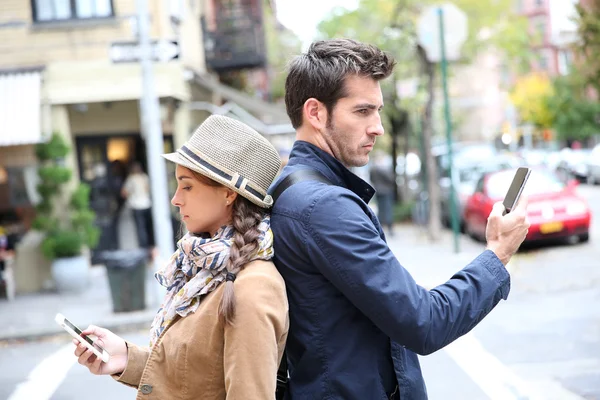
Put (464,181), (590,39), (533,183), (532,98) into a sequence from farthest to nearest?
(532,98)
(464,181)
(533,183)
(590,39)

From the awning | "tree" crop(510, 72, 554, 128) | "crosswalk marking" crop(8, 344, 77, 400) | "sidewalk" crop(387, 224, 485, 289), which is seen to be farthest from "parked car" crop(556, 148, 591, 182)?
"crosswalk marking" crop(8, 344, 77, 400)

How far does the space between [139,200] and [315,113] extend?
45.2 ft

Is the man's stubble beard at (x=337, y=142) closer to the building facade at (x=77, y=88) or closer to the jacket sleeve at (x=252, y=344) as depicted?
the jacket sleeve at (x=252, y=344)

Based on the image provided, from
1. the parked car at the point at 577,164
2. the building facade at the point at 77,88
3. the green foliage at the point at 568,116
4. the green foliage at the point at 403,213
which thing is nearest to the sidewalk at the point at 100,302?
the building facade at the point at 77,88

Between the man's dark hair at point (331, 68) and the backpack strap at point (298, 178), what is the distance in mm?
183

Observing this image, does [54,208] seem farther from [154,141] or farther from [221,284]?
[221,284]

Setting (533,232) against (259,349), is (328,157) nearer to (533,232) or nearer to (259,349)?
(259,349)

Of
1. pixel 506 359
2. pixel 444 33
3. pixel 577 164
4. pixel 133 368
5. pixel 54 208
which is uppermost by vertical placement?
pixel 444 33

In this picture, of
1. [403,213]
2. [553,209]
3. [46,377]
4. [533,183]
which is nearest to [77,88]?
[46,377]

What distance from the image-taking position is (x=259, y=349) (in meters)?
2.03

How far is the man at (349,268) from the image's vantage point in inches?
80.8

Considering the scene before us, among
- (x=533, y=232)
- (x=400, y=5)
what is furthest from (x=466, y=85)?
(x=533, y=232)

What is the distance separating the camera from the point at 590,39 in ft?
38.2

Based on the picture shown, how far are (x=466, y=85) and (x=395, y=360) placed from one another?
83197mm
